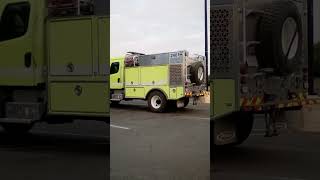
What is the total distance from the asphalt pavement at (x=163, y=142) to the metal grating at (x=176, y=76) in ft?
0.77

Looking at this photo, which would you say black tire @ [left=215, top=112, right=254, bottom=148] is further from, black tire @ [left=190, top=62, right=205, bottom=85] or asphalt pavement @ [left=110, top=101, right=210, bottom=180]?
asphalt pavement @ [left=110, top=101, right=210, bottom=180]

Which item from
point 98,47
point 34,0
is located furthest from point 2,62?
point 98,47

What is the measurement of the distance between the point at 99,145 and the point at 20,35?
2411mm

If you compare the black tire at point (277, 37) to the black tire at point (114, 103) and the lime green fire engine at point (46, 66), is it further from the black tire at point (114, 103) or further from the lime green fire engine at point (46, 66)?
the black tire at point (114, 103)

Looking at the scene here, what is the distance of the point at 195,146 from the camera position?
2160 millimetres

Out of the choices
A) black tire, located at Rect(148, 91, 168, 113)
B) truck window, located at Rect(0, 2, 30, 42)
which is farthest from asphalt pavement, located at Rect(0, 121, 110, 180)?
black tire, located at Rect(148, 91, 168, 113)

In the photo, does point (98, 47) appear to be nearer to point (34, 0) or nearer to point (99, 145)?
point (34, 0)

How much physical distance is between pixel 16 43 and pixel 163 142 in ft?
20.4

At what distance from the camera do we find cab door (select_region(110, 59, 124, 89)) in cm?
231

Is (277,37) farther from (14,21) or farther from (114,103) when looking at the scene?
(114,103)

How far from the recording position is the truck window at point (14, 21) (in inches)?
315

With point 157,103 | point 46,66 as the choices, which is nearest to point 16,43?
point 46,66

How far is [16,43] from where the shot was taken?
8.00 metres

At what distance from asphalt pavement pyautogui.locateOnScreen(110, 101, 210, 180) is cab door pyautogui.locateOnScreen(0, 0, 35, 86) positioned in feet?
19.2
